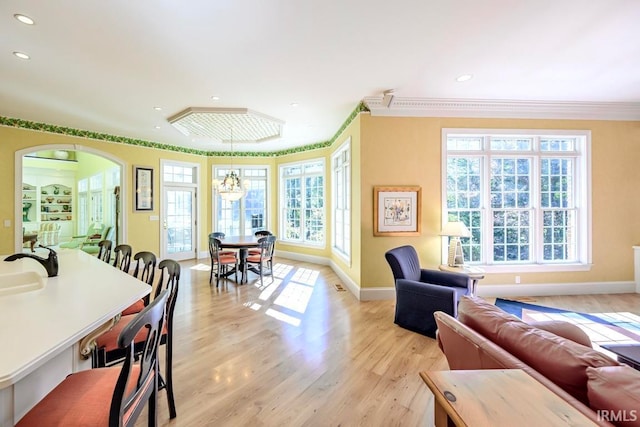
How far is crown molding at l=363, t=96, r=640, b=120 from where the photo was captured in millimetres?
3967

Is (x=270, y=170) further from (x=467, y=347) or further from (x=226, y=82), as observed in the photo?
(x=467, y=347)

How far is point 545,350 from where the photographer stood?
1145 mm

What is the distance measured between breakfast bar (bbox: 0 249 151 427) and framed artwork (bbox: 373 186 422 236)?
10.1 feet

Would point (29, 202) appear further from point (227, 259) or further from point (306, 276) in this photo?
point (306, 276)

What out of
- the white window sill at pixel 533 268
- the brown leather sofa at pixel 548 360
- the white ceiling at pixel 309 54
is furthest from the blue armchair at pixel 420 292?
the white ceiling at pixel 309 54

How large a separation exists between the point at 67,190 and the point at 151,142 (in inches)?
224

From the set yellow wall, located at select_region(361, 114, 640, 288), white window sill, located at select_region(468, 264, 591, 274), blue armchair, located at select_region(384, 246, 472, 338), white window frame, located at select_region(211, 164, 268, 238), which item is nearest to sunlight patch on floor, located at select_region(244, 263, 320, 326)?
yellow wall, located at select_region(361, 114, 640, 288)

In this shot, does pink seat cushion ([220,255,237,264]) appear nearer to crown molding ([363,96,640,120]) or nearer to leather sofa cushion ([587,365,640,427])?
crown molding ([363,96,640,120])

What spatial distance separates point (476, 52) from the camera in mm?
2750

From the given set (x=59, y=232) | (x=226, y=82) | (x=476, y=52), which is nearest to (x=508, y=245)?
(x=476, y=52)

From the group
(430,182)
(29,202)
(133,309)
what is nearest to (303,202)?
(430,182)

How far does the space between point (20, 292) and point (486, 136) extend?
5.36m

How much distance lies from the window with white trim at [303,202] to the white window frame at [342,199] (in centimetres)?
61

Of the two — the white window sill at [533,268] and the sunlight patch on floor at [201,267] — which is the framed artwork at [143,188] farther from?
the white window sill at [533,268]
